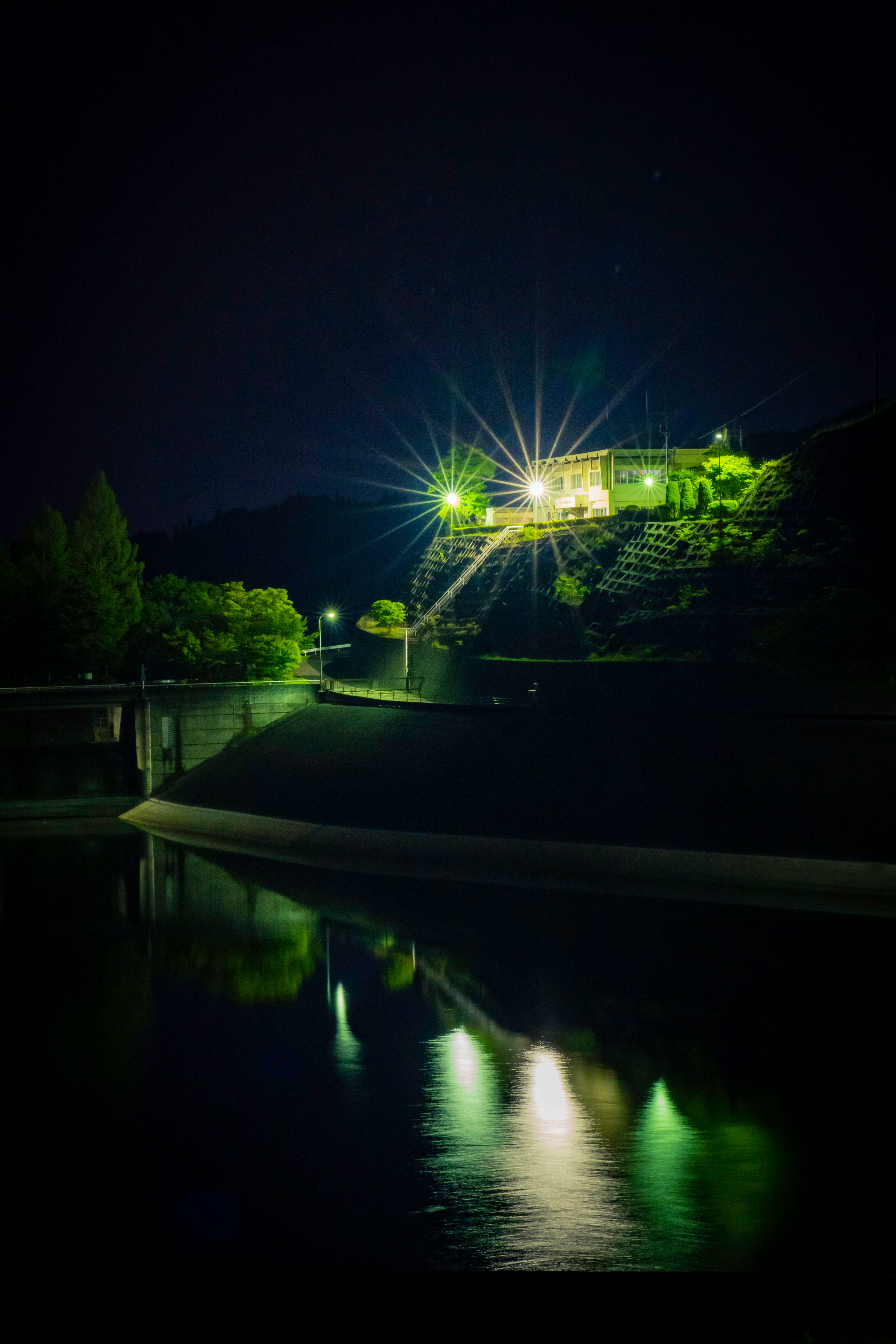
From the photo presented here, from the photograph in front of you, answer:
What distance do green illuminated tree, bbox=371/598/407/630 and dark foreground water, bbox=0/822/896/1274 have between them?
4999cm

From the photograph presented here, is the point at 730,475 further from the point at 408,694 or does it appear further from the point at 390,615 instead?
the point at 390,615

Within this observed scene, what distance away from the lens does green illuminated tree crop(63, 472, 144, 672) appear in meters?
82.3

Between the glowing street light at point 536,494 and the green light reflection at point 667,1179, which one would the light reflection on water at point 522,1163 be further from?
the glowing street light at point 536,494

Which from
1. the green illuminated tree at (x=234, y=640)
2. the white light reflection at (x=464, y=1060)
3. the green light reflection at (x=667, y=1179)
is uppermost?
the green illuminated tree at (x=234, y=640)

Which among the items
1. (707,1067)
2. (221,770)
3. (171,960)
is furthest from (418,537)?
(707,1067)

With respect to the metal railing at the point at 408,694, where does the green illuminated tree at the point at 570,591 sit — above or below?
above

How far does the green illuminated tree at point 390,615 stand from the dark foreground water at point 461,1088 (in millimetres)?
49988

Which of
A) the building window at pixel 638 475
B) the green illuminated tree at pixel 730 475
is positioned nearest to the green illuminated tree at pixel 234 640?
the building window at pixel 638 475

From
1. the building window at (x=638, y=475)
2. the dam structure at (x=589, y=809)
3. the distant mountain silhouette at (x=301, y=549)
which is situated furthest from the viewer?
the distant mountain silhouette at (x=301, y=549)

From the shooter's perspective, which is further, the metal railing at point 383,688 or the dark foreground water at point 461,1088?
the metal railing at point 383,688

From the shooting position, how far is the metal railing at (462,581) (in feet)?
261

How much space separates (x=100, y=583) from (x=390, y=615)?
22358mm

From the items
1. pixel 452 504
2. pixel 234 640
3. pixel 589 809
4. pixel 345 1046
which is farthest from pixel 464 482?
pixel 345 1046

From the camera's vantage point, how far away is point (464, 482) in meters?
99.4
